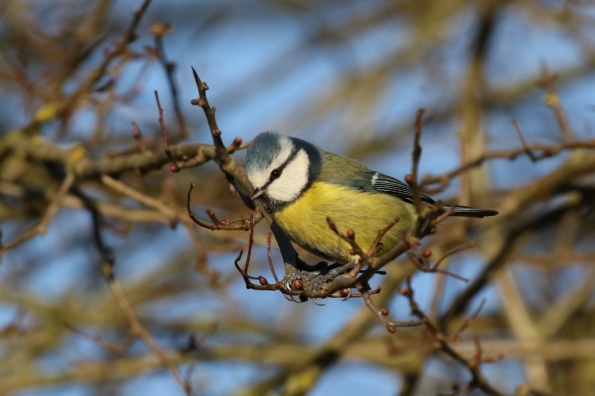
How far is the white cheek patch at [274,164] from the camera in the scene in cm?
317

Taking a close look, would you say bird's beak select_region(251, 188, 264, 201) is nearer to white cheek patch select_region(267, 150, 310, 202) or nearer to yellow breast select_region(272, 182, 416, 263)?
white cheek patch select_region(267, 150, 310, 202)

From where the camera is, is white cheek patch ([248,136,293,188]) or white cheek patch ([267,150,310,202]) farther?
white cheek patch ([267,150,310,202])

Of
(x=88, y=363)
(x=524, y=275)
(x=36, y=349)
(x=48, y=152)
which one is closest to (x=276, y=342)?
(x=88, y=363)

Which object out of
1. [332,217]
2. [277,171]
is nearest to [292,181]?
[277,171]

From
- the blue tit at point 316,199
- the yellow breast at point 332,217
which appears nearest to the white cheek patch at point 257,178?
the blue tit at point 316,199

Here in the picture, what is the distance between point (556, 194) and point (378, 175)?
1.28m

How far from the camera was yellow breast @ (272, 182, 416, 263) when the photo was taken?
327 centimetres

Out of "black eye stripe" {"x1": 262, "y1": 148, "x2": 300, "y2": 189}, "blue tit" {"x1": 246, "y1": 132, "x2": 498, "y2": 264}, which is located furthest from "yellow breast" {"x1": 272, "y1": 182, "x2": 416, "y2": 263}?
"black eye stripe" {"x1": 262, "y1": 148, "x2": 300, "y2": 189}

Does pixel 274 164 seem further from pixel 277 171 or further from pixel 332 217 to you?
pixel 332 217

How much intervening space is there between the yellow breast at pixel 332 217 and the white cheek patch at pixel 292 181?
0.14 ft

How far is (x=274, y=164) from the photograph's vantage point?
3264mm

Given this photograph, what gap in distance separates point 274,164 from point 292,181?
16cm

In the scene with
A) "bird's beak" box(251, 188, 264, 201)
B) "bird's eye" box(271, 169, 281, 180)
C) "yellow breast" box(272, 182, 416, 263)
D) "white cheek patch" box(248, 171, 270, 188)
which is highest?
"bird's eye" box(271, 169, 281, 180)

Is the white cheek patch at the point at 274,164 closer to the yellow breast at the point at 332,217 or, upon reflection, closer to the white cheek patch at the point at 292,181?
the white cheek patch at the point at 292,181
